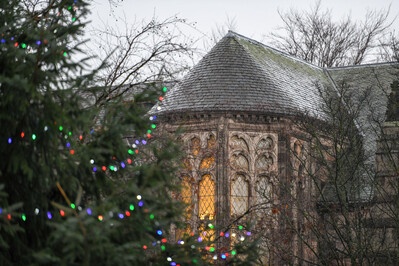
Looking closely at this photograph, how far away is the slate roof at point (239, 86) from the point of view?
27016mm

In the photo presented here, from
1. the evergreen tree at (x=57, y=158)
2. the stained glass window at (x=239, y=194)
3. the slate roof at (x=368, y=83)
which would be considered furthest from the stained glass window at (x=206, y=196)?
the evergreen tree at (x=57, y=158)

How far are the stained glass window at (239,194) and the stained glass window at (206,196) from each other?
1.93 feet

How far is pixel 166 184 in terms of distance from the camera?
8.56 metres

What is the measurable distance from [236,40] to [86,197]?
21.4m

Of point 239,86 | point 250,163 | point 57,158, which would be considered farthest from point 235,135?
point 57,158

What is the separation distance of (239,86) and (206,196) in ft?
11.6

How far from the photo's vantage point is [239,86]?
90.5 ft

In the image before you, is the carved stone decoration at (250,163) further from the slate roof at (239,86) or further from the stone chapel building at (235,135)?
the slate roof at (239,86)

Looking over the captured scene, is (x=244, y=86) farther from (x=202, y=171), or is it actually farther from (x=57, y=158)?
(x=57, y=158)

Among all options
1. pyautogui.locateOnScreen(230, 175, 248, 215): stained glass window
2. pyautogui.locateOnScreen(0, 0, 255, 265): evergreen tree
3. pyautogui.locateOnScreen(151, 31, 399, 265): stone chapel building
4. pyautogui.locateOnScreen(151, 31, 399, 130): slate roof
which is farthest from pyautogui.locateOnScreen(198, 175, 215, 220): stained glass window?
pyautogui.locateOnScreen(0, 0, 255, 265): evergreen tree

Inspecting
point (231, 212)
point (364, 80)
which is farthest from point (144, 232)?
point (364, 80)

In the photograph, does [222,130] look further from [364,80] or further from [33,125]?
[33,125]

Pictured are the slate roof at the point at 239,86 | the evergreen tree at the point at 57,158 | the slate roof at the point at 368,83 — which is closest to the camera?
the evergreen tree at the point at 57,158

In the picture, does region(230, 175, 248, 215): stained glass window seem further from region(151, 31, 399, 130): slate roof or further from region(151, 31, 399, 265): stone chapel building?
region(151, 31, 399, 130): slate roof
